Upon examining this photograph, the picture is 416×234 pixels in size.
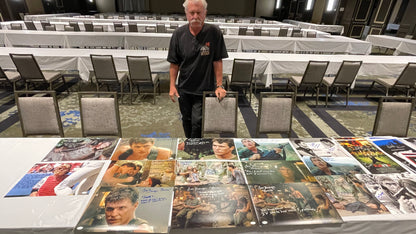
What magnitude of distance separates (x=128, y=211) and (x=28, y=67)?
3.57 m

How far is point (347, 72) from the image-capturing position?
3734mm

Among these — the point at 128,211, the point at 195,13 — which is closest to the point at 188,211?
the point at 128,211

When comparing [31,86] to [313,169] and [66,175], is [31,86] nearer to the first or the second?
[66,175]

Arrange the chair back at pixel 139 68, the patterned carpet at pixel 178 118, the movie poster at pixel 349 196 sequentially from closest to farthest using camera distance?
the movie poster at pixel 349 196, the patterned carpet at pixel 178 118, the chair back at pixel 139 68

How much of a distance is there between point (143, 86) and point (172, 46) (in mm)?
2933

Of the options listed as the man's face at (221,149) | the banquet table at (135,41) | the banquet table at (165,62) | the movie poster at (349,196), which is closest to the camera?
the movie poster at (349,196)

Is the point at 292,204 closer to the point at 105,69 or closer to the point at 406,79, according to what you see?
the point at 105,69

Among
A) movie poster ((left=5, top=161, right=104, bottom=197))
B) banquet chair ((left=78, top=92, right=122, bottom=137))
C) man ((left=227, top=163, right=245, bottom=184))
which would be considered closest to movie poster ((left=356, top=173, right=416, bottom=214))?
man ((left=227, top=163, right=245, bottom=184))

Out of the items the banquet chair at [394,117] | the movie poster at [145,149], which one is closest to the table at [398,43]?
the banquet chair at [394,117]

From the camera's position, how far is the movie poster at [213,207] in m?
1.05

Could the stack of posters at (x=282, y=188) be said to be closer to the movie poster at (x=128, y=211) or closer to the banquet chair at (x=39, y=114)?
the movie poster at (x=128, y=211)

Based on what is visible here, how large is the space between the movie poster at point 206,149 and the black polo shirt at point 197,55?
2.02 feet

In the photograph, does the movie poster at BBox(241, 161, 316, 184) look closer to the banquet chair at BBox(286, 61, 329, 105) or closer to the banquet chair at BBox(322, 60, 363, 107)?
the banquet chair at BBox(286, 61, 329, 105)

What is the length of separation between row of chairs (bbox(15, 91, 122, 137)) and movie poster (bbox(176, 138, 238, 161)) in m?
0.79
